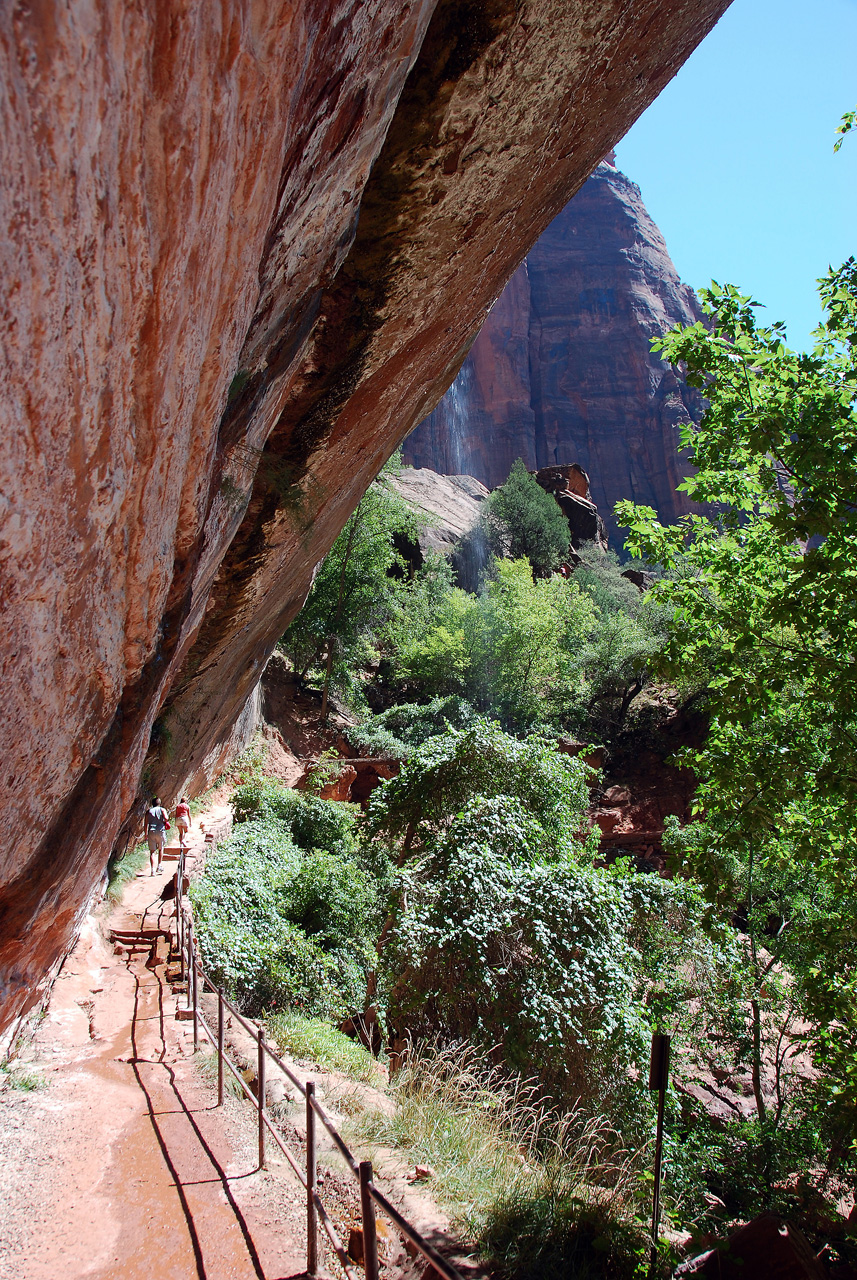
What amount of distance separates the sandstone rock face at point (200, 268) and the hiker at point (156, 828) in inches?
180

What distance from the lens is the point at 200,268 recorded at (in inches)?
96.0

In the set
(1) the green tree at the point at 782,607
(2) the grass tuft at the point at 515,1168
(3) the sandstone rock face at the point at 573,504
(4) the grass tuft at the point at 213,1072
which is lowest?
(4) the grass tuft at the point at 213,1072

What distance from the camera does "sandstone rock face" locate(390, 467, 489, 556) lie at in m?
38.4

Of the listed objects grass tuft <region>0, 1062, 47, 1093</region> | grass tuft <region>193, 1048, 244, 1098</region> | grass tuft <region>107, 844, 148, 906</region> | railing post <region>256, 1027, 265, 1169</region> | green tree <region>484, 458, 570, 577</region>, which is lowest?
grass tuft <region>107, 844, 148, 906</region>

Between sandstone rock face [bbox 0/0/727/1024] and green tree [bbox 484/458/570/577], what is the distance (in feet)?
108

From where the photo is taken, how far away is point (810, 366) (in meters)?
5.50

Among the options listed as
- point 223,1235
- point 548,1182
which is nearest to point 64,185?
point 223,1235

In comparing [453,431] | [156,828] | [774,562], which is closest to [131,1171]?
[156,828]

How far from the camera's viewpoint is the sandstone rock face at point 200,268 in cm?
169

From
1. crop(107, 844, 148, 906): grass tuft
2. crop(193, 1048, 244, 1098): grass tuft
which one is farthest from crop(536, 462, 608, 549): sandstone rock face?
crop(193, 1048, 244, 1098): grass tuft

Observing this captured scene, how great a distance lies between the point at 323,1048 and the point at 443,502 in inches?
1536

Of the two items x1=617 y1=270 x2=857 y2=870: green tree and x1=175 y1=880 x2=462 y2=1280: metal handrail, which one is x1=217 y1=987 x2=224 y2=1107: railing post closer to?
x1=175 y1=880 x2=462 y2=1280: metal handrail

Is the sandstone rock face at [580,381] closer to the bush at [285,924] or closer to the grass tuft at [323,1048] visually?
the bush at [285,924]

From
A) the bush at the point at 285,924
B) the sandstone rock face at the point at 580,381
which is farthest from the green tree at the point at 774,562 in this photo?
the sandstone rock face at the point at 580,381
